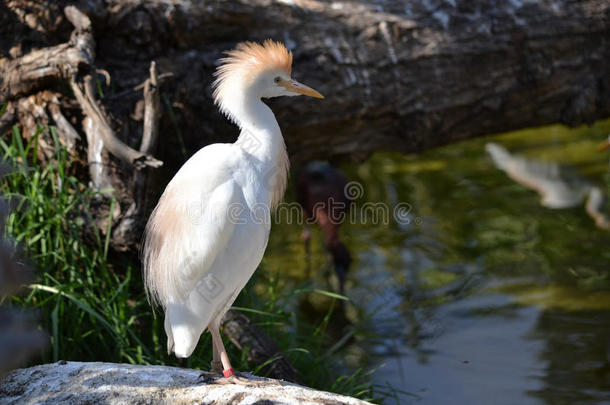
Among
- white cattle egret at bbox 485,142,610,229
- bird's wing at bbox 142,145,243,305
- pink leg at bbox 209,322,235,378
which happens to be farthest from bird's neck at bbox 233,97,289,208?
white cattle egret at bbox 485,142,610,229

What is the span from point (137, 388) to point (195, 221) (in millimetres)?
612

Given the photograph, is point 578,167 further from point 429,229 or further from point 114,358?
point 114,358

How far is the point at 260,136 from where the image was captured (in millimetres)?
2627

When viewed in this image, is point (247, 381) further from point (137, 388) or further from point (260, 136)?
point (260, 136)

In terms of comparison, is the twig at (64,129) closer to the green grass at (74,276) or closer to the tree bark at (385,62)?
the green grass at (74,276)

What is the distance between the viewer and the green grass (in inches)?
124

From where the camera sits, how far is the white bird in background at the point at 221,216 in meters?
2.46

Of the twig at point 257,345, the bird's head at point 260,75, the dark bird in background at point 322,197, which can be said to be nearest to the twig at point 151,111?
the bird's head at point 260,75

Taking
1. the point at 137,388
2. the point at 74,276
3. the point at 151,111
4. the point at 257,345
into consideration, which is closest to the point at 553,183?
the point at 257,345

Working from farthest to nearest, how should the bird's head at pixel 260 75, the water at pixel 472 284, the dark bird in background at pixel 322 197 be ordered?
the dark bird in background at pixel 322 197 < the water at pixel 472 284 < the bird's head at pixel 260 75

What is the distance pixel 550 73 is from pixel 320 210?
2.76 m

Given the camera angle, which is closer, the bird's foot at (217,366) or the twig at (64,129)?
the bird's foot at (217,366)

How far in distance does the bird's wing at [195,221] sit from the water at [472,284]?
1779mm

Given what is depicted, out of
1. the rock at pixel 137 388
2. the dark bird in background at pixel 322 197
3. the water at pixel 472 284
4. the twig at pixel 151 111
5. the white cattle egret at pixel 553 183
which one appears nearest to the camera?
the rock at pixel 137 388
